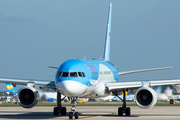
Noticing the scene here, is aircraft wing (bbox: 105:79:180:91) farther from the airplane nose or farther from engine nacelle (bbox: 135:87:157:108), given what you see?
the airplane nose

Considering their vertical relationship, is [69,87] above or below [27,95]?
above

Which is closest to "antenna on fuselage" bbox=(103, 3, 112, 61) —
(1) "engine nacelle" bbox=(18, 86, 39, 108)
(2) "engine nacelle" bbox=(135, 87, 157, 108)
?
(2) "engine nacelle" bbox=(135, 87, 157, 108)

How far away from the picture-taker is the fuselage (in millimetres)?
23797

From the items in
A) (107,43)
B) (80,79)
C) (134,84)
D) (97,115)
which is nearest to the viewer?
(80,79)

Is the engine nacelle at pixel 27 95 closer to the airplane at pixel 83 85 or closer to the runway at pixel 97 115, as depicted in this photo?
the airplane at pixel 83 85

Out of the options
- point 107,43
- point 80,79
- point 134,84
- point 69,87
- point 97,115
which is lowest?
point 97,115

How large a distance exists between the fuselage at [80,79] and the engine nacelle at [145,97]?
3349mm

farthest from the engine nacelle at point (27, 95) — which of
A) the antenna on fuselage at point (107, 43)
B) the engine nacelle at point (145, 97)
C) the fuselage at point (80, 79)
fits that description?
the antenna on fuselage at point (107, 43)

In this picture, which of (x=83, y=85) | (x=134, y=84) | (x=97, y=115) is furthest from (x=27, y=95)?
(x=134, y=84)

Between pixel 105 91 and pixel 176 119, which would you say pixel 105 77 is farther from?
pixel 176 119

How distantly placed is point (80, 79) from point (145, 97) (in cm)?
589

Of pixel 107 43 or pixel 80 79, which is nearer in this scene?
pixel 80 79

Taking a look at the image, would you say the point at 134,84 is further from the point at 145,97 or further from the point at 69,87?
the point at 69,87

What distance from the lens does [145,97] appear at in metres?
27.3
